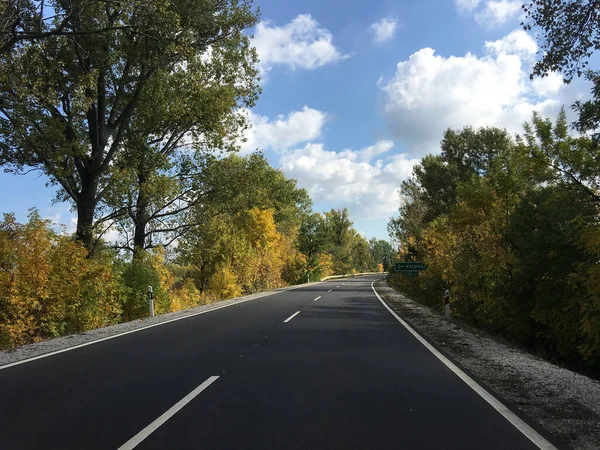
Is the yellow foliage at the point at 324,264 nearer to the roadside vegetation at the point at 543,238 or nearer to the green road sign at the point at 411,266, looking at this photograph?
the green road sign at the point at 411,266

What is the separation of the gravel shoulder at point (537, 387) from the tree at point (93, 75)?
11322 millimetres

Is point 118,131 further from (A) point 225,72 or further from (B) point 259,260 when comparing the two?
(B) point 259,260

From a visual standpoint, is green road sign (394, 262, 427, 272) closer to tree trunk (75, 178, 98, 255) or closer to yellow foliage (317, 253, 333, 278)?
tree trunk (75, 178, 98, 255)

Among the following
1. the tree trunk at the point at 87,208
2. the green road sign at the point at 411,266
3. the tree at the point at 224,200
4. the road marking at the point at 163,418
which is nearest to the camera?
the road marking at the point at 163,418

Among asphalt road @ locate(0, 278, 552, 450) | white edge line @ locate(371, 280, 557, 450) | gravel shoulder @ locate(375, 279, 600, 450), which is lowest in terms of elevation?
gravel shoulder @ locate(375, 279, 600, 450)

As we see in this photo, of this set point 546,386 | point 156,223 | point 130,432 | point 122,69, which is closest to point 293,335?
point 546,386

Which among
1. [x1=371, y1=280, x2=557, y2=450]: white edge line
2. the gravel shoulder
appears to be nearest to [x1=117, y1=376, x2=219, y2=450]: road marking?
[x1=371, y1=280, x2=557, y2=450]: white edge line

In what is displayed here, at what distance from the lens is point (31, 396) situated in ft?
18.4

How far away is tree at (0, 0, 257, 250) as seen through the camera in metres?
13.4

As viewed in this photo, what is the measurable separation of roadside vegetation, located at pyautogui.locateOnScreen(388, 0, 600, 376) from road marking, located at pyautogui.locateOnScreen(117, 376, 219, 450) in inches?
337

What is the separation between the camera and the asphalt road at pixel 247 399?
414 centimetres

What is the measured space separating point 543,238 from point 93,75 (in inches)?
587

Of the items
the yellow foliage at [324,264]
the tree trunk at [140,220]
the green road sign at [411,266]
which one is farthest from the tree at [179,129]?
the yellow foliage at [324,264]

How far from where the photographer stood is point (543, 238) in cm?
1351
